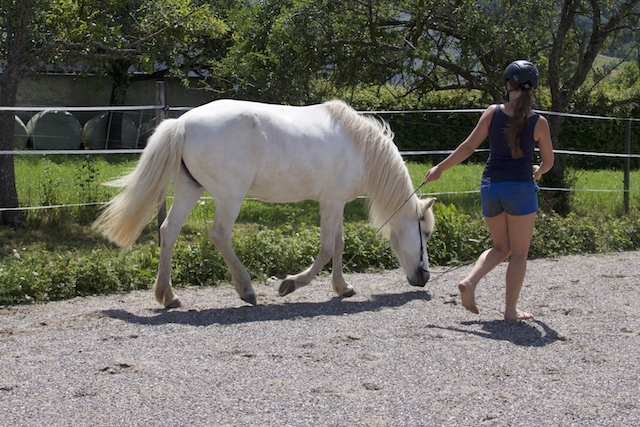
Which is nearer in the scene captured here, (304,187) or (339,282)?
(304,187)

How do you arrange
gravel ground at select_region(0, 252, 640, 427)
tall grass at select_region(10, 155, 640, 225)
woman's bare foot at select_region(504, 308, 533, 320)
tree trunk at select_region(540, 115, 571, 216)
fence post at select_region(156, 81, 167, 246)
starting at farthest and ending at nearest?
tree trunk at select_region(540, 115, 571, 216) < tall grass at select_region(10, 155, 640, 225) < fence post at select_region(156, 81, 167, 246) < woman's bare foot at select_region(504, 308, 533, 320) < gravel ground at select_region(0, 252, 640, 427)

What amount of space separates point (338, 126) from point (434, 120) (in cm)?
1042

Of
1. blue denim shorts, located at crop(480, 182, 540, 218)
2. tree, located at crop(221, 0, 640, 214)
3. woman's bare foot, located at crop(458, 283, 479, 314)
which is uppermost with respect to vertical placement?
tree, located at crop(221, 0, 640, 214)

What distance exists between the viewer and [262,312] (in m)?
5.39

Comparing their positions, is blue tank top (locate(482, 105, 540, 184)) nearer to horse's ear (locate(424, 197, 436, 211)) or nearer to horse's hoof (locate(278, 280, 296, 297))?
horse's ear (locate(424, 197, 436, 211))

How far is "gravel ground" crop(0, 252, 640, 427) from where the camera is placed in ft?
10.7

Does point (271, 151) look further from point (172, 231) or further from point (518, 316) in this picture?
point (518, 316)

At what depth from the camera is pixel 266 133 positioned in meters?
5.60

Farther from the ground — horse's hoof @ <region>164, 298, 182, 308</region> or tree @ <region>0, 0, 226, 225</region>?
tree @ <region>0, 0, 226, 225</region>

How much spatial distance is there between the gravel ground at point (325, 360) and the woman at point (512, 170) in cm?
40

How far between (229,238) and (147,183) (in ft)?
2.38

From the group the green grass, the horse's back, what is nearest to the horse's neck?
the horse's back

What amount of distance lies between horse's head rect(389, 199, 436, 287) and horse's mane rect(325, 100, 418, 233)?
188 millimetres

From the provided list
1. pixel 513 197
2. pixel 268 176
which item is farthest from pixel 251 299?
pixel 513 197
